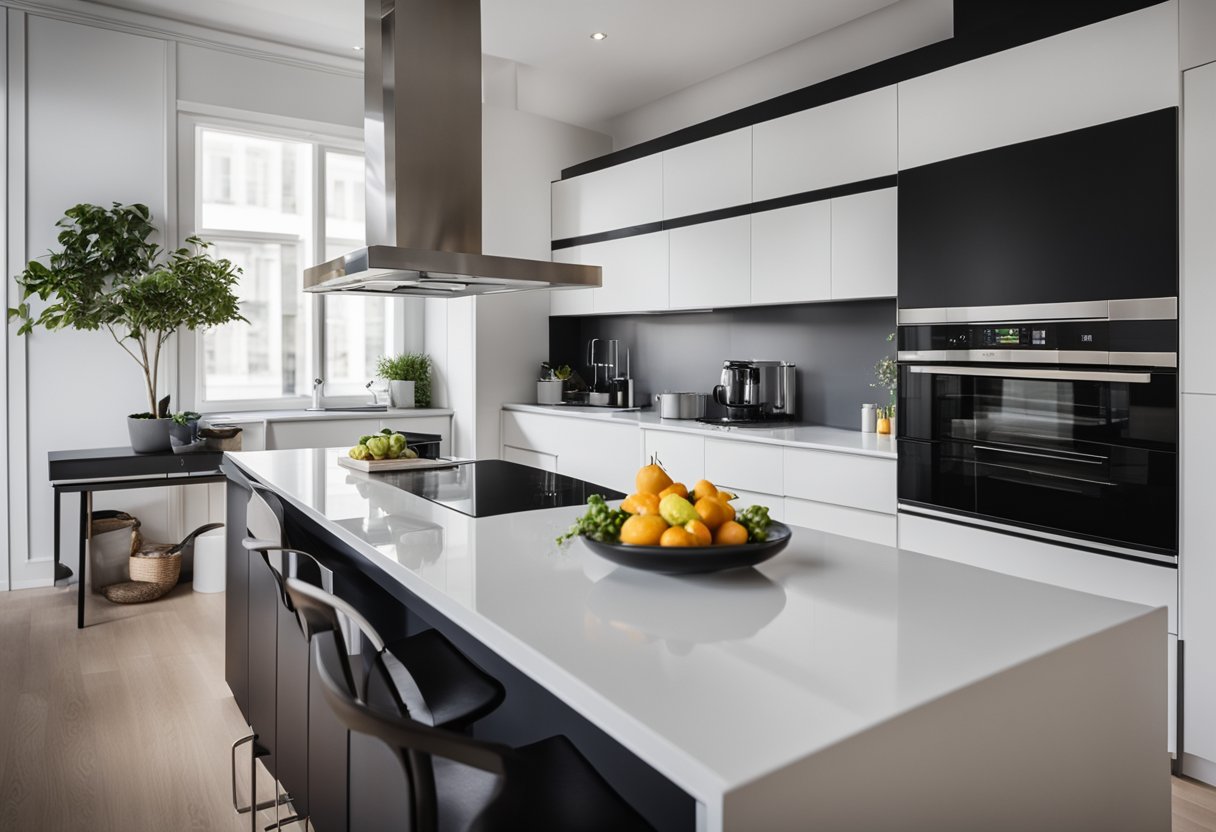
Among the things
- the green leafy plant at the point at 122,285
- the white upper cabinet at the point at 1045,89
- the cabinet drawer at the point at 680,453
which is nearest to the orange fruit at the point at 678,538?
the white upper cabinet at the point at 1045,89

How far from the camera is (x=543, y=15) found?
4156 millimetres

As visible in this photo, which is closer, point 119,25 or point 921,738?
point 921,738

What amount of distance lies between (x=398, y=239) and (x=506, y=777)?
206cm

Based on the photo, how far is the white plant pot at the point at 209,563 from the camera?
14.1 feet

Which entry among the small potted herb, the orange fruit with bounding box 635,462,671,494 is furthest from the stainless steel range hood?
the small potted herb

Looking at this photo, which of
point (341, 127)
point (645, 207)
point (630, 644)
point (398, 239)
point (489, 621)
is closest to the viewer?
point (630, 644)

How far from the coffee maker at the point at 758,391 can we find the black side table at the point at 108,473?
2.47 metres

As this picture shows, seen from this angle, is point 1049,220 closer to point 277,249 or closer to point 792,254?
point 792,254

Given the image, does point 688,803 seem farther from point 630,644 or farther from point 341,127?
point 341,127

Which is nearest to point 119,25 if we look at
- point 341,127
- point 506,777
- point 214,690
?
point 341,127

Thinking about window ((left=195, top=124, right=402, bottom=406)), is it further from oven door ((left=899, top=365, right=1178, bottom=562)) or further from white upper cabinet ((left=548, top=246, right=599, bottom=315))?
oven door ((left=899, top=365, right=1178, bottom=562))

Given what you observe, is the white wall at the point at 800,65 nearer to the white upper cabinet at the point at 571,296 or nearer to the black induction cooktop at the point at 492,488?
the white upper cabinet at the point at 571,296

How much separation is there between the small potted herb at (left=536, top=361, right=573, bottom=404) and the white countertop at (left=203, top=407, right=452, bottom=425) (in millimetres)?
611

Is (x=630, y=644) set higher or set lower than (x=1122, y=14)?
lower
